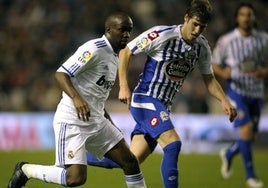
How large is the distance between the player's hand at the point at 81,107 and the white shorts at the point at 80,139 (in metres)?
0.38

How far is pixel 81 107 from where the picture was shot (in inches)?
265

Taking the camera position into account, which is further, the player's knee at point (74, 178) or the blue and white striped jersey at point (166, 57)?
the blue and white striped jersey at point (166, 57)

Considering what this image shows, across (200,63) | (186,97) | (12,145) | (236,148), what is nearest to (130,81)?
(186,97)

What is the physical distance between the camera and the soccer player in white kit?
22.8 ft

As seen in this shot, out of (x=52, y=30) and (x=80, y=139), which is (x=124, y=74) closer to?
(x=80, y=139)

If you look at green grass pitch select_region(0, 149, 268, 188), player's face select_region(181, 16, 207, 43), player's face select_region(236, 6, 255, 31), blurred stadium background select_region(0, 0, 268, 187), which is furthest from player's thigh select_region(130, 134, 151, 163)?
blurred stadium background select_region(0, 0, 268, 187)

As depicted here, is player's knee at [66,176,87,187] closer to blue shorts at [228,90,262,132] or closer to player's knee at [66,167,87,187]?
player's knee at [66,167,87,187]

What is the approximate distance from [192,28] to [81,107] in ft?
5.24

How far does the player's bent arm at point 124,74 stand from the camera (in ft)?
24.0

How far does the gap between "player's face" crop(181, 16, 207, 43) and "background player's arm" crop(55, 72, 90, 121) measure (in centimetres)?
147

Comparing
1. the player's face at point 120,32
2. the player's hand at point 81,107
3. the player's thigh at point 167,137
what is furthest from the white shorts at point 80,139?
the player's face at point 120,32

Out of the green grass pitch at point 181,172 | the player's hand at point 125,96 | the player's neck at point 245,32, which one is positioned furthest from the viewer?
the player's neck at point 245,32

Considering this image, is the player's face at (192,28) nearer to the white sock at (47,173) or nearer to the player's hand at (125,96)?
the player's hand at (125,96)

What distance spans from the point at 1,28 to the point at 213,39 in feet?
17.3
